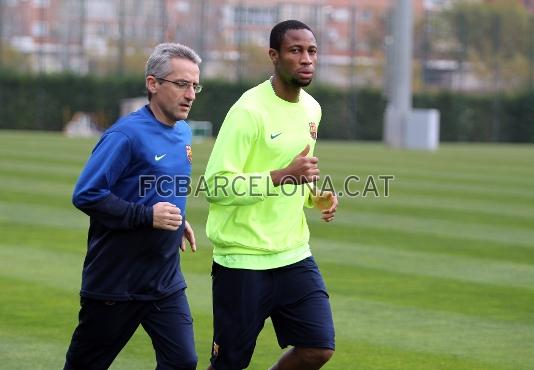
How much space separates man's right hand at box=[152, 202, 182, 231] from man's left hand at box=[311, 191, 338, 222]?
0.99m

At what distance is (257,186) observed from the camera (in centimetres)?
591

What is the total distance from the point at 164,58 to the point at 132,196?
68 cm

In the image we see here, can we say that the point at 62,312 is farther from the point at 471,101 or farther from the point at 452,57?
the point at 452,57

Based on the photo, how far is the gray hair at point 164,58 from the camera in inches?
240

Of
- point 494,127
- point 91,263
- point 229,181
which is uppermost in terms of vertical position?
point 229,181

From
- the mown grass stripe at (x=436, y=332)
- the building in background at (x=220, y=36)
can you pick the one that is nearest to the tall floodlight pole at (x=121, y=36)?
the building in background at (x=220, y=36)

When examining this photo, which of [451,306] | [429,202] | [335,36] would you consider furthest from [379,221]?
[335,36]

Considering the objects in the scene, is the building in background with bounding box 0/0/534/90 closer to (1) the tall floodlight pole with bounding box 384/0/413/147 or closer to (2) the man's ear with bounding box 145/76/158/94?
(1) the tall floodlight pole with bounding box 384/0/413/147

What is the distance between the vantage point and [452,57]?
5544 cm

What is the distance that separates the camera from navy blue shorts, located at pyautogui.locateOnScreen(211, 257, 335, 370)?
6.13 metres

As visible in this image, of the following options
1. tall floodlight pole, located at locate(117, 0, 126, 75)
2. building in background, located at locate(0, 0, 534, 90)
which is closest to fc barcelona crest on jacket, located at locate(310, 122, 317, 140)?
building in background, located at locate(0, 0, 534, 90)

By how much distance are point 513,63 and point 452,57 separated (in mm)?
2679

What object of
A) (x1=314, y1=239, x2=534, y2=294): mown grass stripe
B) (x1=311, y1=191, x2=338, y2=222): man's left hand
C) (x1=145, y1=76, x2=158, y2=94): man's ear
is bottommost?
(x1=314, y1=239, x2=534, y2=294): mown grass stripe

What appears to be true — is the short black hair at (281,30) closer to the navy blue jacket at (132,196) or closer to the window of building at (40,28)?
the navy blue jacket at (132,196)
